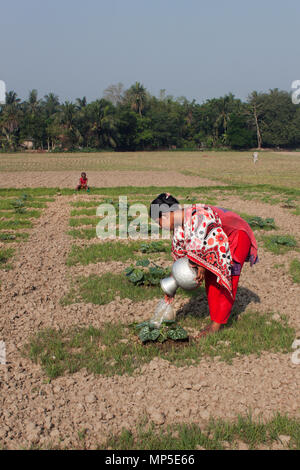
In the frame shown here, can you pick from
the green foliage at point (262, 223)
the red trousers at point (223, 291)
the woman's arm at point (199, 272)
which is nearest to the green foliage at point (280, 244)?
the green foliage at point (262, 223)

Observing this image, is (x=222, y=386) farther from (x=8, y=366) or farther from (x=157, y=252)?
(x=157, y=252)

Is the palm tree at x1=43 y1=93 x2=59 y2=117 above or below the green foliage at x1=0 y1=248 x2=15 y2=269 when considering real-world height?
above

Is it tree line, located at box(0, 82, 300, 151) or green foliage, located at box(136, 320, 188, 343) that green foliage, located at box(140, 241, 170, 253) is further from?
tree line, located at box(0, 82, 300, 151)

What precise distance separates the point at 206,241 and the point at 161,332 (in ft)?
3.66

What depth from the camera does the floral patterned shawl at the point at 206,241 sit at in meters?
3.96

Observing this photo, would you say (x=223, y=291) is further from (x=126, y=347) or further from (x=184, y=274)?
(x=126, y=347)

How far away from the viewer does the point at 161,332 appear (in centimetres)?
438

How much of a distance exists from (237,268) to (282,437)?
168cm

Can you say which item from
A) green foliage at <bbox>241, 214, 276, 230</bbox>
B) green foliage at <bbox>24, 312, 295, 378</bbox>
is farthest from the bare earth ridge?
green foliage at <bbox>241, 214, 276, 230</bbox>

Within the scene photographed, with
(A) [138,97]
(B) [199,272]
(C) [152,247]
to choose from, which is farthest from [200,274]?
(A) [138,97]

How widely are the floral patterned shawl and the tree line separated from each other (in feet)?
227

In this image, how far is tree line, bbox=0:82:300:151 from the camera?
73062 millimetres

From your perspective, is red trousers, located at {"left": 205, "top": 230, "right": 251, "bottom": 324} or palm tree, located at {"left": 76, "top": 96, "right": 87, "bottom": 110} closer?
red trousers, located at {"left": 205, "top": 230, "right": 251, "bottom": 324}
